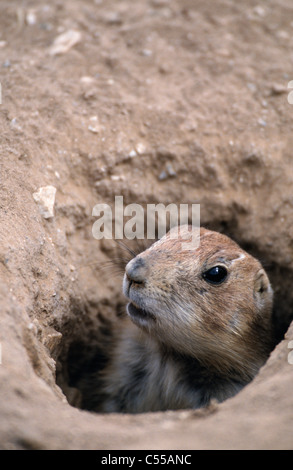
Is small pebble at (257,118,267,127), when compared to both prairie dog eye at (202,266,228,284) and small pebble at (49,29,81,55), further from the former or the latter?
small pebble at (49,29,81,55)

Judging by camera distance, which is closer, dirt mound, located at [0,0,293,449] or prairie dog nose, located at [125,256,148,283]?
prairie dog nose, located at [125,256,148,283]

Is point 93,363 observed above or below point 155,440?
below

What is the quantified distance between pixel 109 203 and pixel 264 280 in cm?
148

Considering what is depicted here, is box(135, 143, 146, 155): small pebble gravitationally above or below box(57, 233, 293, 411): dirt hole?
above

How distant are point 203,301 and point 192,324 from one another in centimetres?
19

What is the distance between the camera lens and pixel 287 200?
4.72 meters

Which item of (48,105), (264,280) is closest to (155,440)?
(264,280)

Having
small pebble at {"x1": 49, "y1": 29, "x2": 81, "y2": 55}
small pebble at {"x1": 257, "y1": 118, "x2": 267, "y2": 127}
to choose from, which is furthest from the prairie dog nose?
small pebble at {"x1": 49, "y1": 29, "x2": 81, "y2": 55}

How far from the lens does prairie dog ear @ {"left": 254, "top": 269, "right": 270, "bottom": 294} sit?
417cm

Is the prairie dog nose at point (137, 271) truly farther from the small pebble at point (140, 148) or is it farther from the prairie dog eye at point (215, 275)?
the small pebble at point (140, 148)

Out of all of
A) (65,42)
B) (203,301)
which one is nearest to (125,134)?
(65,42)

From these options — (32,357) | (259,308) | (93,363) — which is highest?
(32,357)

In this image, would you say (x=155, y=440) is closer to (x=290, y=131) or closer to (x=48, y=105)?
(x=48, y=105)

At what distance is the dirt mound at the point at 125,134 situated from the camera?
12.8 ft
